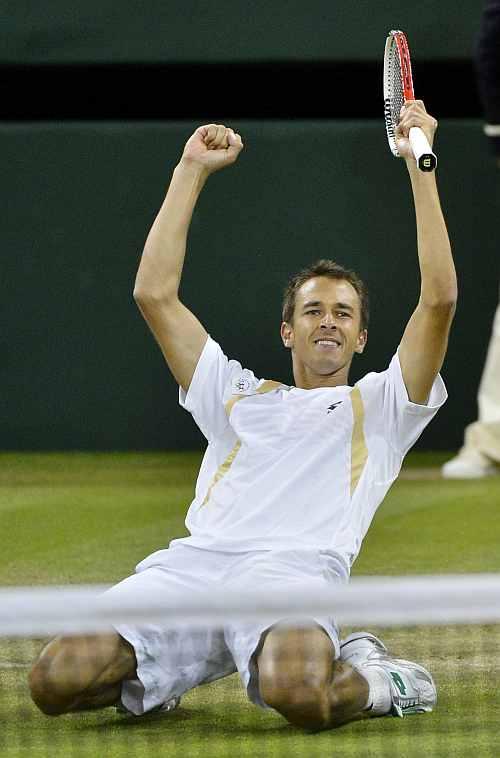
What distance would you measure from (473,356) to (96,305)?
→ 7.43 feet

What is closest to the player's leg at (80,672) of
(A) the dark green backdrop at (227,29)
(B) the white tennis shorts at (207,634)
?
(B) the white tennis shorts at (207,634)

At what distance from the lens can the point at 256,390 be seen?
3.62m

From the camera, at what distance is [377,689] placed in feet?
10.4

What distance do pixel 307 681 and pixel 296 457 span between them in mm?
600

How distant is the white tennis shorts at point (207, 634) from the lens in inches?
124

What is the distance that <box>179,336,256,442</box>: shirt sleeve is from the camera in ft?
11.8

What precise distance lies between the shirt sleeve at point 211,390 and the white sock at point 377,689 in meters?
0.76

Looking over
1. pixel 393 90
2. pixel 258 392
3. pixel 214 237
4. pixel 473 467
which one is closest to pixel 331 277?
pixel 258 392

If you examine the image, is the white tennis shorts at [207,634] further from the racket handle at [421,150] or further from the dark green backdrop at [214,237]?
the dark green backdrop at [214,237]

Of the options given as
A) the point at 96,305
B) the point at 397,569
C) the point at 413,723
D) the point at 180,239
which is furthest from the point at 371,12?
the point at 413,723

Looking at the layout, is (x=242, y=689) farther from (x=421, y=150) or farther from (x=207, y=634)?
(x=421, y=150)

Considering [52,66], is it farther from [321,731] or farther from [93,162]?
[321,731]

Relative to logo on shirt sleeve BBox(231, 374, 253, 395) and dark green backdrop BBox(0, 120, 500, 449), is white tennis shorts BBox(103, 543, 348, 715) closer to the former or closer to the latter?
logo on shirt sleeve BBox(231, 374, 253, 395)

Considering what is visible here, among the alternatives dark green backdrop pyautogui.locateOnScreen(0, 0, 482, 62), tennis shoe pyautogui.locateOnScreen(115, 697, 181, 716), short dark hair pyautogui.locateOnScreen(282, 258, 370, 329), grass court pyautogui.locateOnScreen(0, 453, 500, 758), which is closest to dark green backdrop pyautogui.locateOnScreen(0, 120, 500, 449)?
dark green backdrop pyautogui.locateOnScreen(0, 0, 482, 62)
